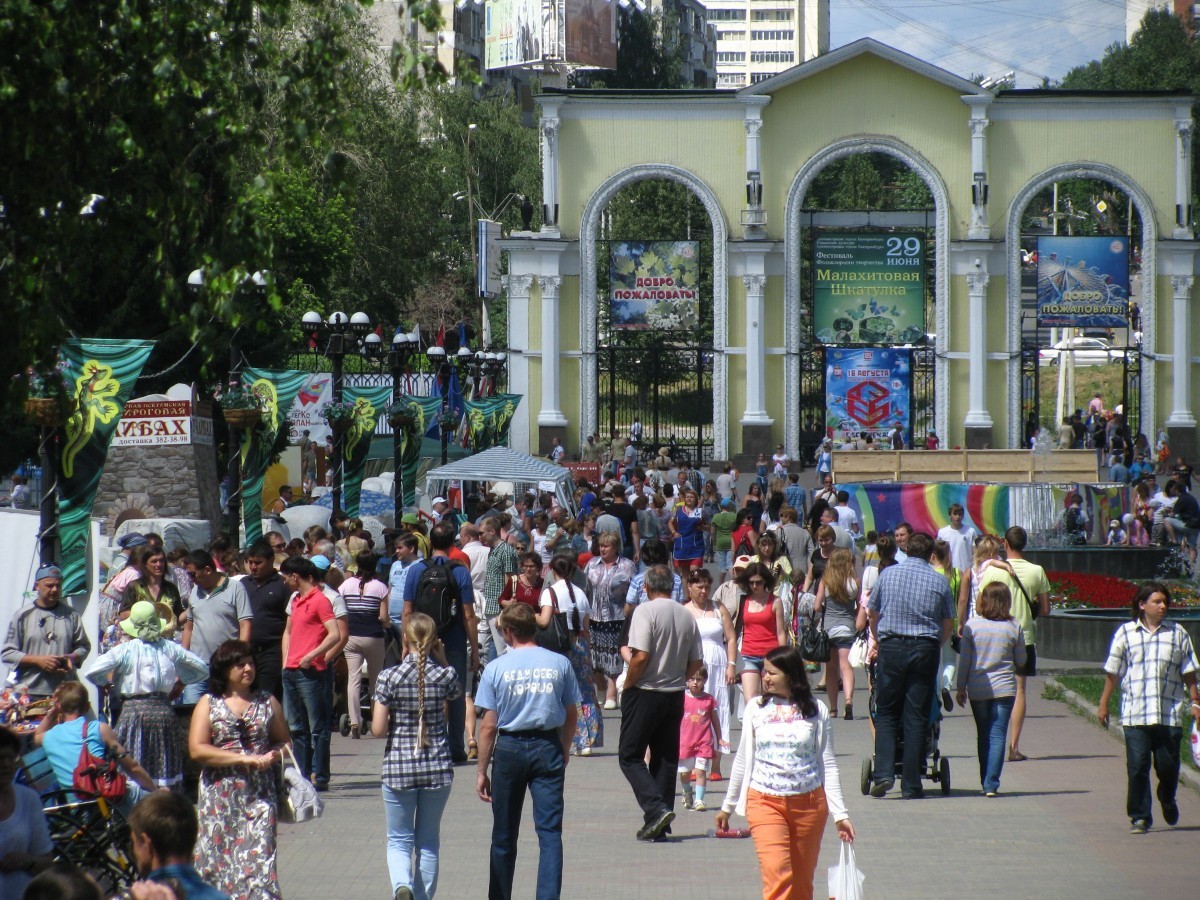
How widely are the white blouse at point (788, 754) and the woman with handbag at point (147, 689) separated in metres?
3.72

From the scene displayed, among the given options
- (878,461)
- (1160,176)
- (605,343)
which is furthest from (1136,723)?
(605,343)

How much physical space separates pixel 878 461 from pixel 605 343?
3051 centimetres

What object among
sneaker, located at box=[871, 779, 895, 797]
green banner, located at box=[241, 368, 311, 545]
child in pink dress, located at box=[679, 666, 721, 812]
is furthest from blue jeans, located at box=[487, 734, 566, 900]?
green banner, located at box=[241, 368, 311, 545]

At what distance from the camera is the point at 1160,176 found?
4938cm

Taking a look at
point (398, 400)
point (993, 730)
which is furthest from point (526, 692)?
point (398, 400)

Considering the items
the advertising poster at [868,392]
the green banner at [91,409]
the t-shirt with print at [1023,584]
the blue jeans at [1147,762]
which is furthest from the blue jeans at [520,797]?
the advertising poster at [868,392]

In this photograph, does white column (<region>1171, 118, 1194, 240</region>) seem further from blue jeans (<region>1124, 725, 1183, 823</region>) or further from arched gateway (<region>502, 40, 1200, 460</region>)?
blue jeans (<region>1124, 725, 1183, 823</region>)

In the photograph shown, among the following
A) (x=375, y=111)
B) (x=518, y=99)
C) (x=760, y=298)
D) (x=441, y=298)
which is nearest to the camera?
(x=760, y=298)

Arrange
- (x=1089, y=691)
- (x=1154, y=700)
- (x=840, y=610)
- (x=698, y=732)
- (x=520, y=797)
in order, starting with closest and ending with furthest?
1. (x=520, y=797)
2. (x=1154, y=700)
3. (x=698, y=732)
4. (x=840, y=610)
5. (x=1089, y=691)

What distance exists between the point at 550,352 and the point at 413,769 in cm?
4068

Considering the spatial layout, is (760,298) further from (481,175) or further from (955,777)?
(955,777)

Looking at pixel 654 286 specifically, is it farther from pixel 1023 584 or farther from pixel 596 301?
pixel 1023 584

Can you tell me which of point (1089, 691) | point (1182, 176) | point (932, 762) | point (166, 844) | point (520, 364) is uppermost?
point (1182, 176)

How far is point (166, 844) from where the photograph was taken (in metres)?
5.86
